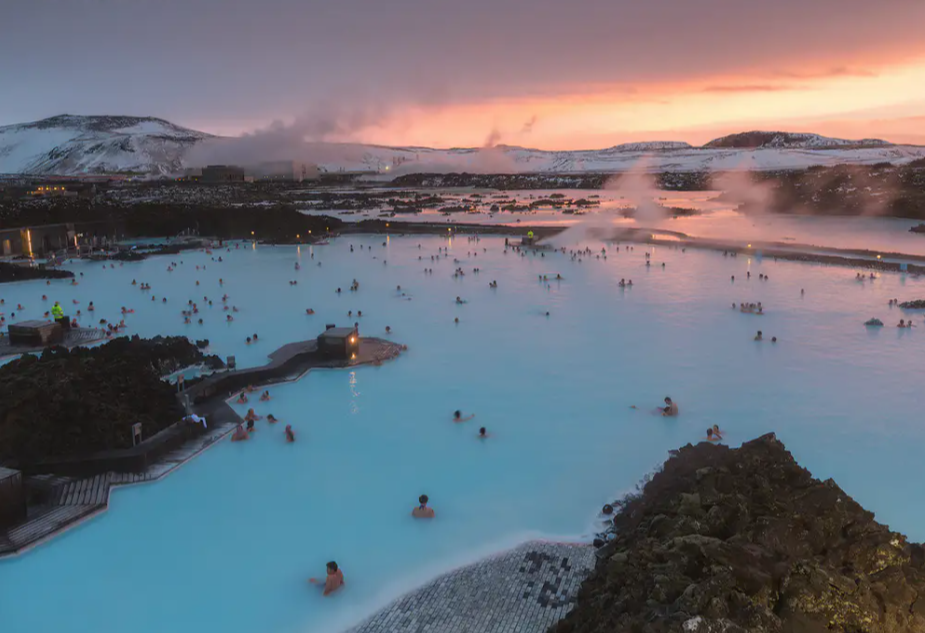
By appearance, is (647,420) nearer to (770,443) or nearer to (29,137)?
(770,443)

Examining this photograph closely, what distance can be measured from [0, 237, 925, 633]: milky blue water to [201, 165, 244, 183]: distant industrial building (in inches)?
3518

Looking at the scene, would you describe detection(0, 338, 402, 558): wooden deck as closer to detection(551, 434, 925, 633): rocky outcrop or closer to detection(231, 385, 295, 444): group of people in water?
detection(231, 385, 295, 444): group of people in water

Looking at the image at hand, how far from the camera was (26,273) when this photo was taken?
25.4 metres

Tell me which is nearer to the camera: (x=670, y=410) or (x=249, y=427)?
(x=249, y=427)

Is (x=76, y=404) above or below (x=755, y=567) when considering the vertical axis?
above

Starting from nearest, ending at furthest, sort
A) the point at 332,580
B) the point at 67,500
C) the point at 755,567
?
1. the point at 755,567
2. the point at 332,580
3. the point at 67,500

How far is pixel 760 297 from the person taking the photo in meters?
20.6

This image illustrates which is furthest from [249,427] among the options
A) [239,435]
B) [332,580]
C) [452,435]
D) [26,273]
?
[26,273]

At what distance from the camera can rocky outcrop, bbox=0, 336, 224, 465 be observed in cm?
873

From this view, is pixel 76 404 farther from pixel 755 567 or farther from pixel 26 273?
pixel 26 273

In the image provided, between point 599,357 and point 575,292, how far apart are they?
7464mm

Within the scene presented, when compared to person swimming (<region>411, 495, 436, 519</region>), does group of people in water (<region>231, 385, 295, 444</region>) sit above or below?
above

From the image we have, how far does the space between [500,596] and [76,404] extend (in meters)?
6.84

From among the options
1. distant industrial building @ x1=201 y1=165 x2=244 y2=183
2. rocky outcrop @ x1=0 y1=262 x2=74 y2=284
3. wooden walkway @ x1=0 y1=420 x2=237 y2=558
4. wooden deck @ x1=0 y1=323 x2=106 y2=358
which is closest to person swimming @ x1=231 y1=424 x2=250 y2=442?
wooden walkway @ x1=0 y1=420 x2=237 y2=558
